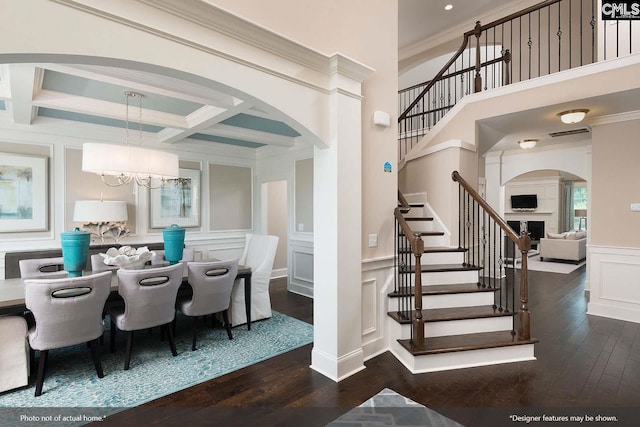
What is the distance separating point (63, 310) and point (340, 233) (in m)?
2.23

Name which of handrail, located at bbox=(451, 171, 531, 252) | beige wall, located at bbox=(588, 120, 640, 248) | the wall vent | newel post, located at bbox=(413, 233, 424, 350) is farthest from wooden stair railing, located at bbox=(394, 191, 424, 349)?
the wall vent

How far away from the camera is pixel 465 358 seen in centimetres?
279

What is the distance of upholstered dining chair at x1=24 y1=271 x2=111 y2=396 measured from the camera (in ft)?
7.63

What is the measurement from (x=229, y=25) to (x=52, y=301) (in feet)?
7.80

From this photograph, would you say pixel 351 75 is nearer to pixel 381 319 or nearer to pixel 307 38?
pixel 307 38

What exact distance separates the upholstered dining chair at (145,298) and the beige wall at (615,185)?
5458mm

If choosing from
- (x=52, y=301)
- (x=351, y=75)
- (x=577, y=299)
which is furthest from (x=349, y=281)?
(x=577, y=299)

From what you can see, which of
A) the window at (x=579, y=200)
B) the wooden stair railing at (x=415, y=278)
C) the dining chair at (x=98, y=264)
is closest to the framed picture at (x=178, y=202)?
the dining chair at (x=98, y=264)

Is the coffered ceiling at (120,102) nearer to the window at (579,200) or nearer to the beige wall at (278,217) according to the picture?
the beige wall at (278,217)

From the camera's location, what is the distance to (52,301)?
236 centimetres

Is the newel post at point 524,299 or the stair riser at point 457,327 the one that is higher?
the newel post at point 524,299

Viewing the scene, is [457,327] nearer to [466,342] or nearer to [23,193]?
[466,342]

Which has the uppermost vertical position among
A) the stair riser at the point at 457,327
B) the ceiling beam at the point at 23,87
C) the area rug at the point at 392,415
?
the ceiling beam at the point at 23,87

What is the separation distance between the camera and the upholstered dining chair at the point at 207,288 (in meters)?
3.20
